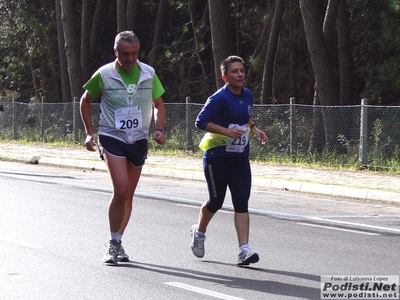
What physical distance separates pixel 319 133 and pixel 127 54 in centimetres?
1333

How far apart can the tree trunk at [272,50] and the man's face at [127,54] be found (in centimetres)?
1960

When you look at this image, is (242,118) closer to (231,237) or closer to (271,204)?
(231,237)

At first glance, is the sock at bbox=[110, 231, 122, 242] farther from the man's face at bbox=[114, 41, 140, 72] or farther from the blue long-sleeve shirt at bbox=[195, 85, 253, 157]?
the man's face at bbox=[114, 41, 140, 72]

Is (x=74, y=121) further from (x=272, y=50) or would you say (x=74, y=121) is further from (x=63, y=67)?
(x=63, y=67)

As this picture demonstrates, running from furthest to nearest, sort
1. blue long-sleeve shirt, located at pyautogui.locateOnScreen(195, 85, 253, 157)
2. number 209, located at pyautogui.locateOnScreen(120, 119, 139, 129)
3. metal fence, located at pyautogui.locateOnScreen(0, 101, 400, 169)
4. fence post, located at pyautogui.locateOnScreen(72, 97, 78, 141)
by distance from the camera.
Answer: fence post, located at pyautogui.locateOnScreen(72, 97, 78, 141) < metal fence, located at pyautogui.locateOnScreen(0, 101, 400, 169) < blue long-sleeve shirt, located at pyautogui.locateOnScreen(195, 85, 253, 157) < number 209, located at pyautogui.locateOnScreen(120, 119, 139, 129)

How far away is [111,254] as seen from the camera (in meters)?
8.33

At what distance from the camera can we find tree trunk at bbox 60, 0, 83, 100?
1310 inches

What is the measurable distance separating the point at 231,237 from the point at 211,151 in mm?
1973

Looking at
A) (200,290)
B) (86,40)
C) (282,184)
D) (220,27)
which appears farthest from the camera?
(86,40)

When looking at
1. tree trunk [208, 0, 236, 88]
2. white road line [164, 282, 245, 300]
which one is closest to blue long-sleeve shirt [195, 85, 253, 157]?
white road line [164, 282, 245, 300]

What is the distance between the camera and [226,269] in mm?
8172

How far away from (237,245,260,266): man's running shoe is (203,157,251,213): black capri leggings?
1.26 feet

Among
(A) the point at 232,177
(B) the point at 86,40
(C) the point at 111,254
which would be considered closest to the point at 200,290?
(C) the point at 111,254

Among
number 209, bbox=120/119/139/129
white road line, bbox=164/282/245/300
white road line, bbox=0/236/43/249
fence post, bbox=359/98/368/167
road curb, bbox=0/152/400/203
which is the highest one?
number 209, bbox=120/119/139/129
